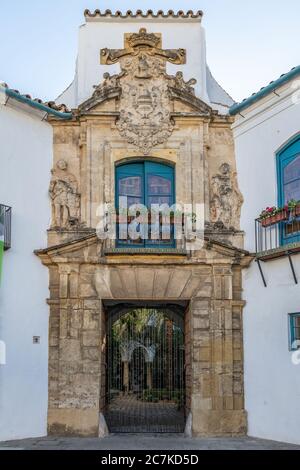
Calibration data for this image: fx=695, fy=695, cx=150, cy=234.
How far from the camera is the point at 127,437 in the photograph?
12336 millimetres

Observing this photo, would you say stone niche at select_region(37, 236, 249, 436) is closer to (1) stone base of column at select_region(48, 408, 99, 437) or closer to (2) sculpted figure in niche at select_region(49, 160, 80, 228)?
(1) stone base of column at select_region(48, 408, 99, 437)

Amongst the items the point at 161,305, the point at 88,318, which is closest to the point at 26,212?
the point at 88,318

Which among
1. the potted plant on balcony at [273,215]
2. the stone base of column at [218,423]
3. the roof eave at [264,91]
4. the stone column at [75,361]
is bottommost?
the stone base of column at [218,423]

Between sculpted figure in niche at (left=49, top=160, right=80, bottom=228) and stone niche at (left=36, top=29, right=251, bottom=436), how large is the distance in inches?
0.8

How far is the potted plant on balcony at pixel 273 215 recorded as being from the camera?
11.7 meters

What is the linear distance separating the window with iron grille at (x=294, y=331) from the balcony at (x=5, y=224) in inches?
196

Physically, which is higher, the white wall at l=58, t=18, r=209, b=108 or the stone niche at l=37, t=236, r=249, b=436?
the white wall at l=58, t=18, r=209, b=108

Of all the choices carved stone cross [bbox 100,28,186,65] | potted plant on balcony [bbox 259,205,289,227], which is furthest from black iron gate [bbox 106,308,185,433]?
carved stone cross [bbox 100,28,186,65]

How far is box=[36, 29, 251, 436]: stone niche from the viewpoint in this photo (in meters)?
12.3

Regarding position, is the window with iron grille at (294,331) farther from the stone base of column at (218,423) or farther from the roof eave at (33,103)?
the roof eave at (33,103)

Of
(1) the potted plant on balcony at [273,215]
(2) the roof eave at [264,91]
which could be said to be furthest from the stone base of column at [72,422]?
(2) the roof eave at [264,91]

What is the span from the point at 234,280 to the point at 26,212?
399 centimetres

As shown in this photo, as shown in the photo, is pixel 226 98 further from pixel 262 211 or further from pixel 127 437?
pixel 127 437

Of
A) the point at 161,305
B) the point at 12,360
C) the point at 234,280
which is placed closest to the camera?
the point at 12,360
